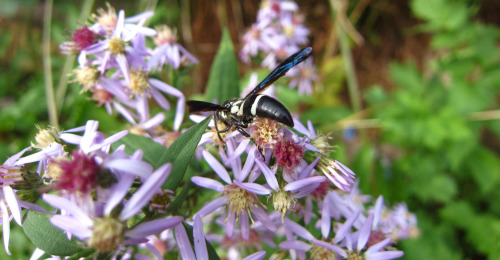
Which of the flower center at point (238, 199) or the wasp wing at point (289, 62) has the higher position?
the wasp wing at point (289, 62)

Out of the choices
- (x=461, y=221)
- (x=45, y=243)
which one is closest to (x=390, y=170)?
(x=461, y=221)

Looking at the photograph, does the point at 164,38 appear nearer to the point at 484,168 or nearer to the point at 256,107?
the point at 256,107

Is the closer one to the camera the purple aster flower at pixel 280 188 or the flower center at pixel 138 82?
the purple aster flower at pixel 280 188

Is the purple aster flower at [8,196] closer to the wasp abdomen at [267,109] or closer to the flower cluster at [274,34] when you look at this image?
the wasp abdomen at [267,109]

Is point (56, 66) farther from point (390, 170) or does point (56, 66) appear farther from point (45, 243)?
point (390, 170)

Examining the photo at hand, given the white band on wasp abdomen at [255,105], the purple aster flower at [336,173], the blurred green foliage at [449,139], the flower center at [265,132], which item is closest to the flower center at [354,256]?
the purple aster flower at [336,173]

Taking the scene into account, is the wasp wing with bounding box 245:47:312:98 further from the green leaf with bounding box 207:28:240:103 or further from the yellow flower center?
the yellow flower center
